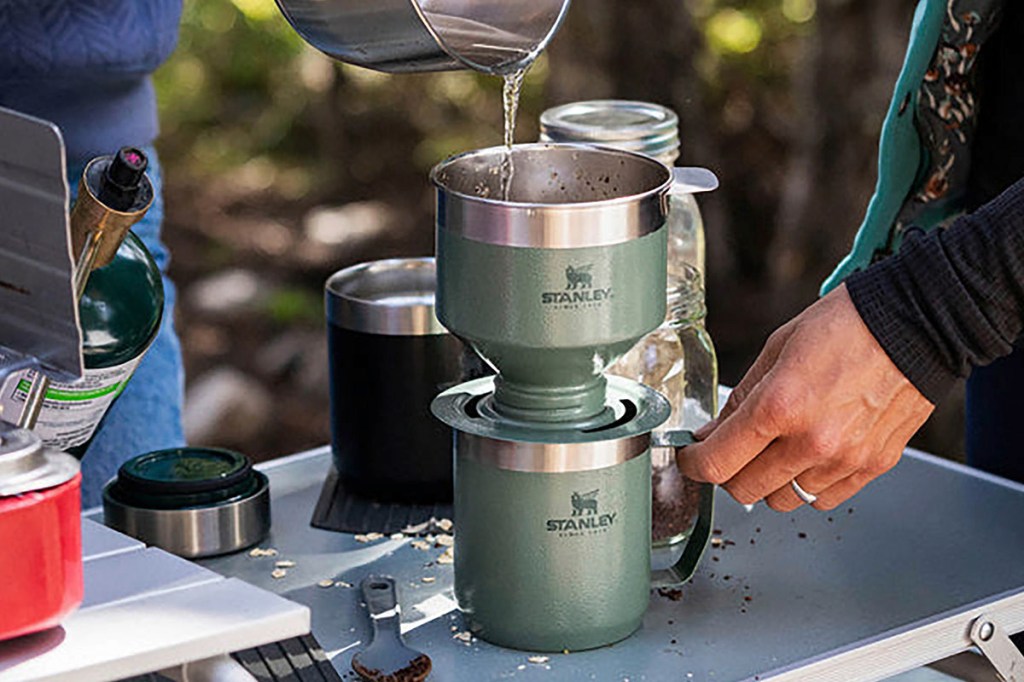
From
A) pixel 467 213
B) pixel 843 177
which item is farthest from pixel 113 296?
pixel 843 177

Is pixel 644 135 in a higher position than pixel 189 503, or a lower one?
higher

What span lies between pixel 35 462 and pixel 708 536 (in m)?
0.56

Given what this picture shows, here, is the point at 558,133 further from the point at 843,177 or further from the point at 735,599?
the point at 843,177

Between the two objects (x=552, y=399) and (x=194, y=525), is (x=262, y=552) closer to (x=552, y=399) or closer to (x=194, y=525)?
(x=194, y=525)

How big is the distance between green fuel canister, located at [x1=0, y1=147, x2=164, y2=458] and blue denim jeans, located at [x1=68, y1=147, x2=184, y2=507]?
1.20ft

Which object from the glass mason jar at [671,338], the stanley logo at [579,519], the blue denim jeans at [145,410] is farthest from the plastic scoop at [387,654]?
the blue denim jeans at [145,410]

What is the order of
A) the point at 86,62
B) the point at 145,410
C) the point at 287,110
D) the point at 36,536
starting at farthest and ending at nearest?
the point at 287,110, the point at 145,410, the point at 86,62, the point at 36,536

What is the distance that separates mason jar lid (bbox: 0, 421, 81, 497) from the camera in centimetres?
83

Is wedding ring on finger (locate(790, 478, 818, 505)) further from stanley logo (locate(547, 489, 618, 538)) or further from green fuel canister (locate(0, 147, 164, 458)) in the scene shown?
green fuel canister (locate(0, 147, 164, 458))

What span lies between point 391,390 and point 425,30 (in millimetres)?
395

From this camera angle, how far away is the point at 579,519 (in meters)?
1.12

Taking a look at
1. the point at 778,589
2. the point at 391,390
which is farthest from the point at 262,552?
the point at 778,589

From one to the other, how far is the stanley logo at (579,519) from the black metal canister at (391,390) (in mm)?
291

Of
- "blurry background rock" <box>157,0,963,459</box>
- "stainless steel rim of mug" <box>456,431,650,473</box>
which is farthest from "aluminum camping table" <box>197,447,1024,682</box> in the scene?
"blurry background rock" <box>157,0,963,459</box>
